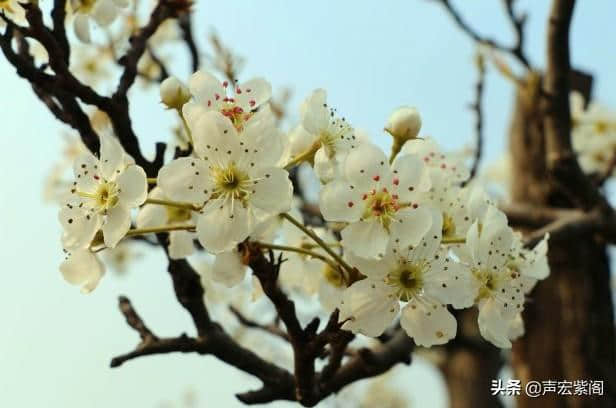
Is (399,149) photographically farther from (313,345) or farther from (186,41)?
(186,41)

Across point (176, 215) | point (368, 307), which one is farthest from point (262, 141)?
point (176, 215)

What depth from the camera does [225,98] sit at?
1.16 m

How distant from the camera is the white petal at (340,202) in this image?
104 centimetres

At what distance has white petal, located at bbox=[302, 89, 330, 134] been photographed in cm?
119

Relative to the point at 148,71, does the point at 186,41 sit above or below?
below

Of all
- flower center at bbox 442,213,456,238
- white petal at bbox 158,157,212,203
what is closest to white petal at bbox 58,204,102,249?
white petal at bbox 158,157,212,203

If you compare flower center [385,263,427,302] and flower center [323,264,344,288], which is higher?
flower center [323,264,344,288]

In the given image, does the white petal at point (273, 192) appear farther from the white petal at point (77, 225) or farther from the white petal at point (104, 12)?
the white petal at point (104, 12)

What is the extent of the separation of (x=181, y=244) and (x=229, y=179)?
0.31 metres

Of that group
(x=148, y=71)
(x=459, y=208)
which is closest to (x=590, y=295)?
(x=148, y=71)

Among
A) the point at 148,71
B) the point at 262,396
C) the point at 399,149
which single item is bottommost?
the point at 262,396

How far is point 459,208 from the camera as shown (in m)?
1.24

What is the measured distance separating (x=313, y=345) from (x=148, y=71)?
2176mm

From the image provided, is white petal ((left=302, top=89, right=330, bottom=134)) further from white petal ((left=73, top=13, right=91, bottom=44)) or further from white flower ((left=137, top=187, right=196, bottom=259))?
white petal ((left=73, top=13, right=91, bottom=44))
